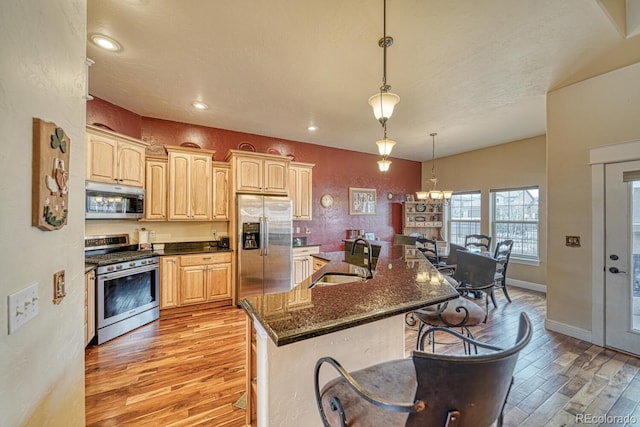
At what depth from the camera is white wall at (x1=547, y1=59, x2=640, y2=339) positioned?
8.42 feet

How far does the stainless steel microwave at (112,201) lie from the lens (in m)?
2.98

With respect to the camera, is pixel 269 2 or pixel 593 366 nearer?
pixel 269 2

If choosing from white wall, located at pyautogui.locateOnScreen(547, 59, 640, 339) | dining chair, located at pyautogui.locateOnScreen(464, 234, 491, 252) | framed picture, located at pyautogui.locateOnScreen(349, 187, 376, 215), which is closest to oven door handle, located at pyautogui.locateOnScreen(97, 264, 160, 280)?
framed picture, located at pyautogui.locateOnScreen(349, 187, 376, 215)

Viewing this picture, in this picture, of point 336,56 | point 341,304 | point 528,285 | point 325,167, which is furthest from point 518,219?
point 341,304

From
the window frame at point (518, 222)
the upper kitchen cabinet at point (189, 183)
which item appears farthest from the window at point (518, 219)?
the upper kitchen cabinet at point (189, 183)

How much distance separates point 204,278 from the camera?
12.3ft

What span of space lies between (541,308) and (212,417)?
14.9 feet

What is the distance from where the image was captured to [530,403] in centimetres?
190

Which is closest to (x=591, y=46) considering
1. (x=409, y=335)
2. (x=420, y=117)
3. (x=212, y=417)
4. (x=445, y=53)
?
(x=445, y=53)

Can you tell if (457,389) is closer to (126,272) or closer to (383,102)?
(383,102)

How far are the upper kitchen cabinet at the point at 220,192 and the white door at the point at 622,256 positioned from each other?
4.79 metres

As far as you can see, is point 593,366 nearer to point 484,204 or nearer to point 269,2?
point 484,204

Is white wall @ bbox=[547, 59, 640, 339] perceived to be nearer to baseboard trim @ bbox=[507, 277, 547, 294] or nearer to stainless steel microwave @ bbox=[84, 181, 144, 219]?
baseboard trim @ bbox=[507, 277, 547, 294]

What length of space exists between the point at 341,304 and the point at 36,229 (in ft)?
4.05
